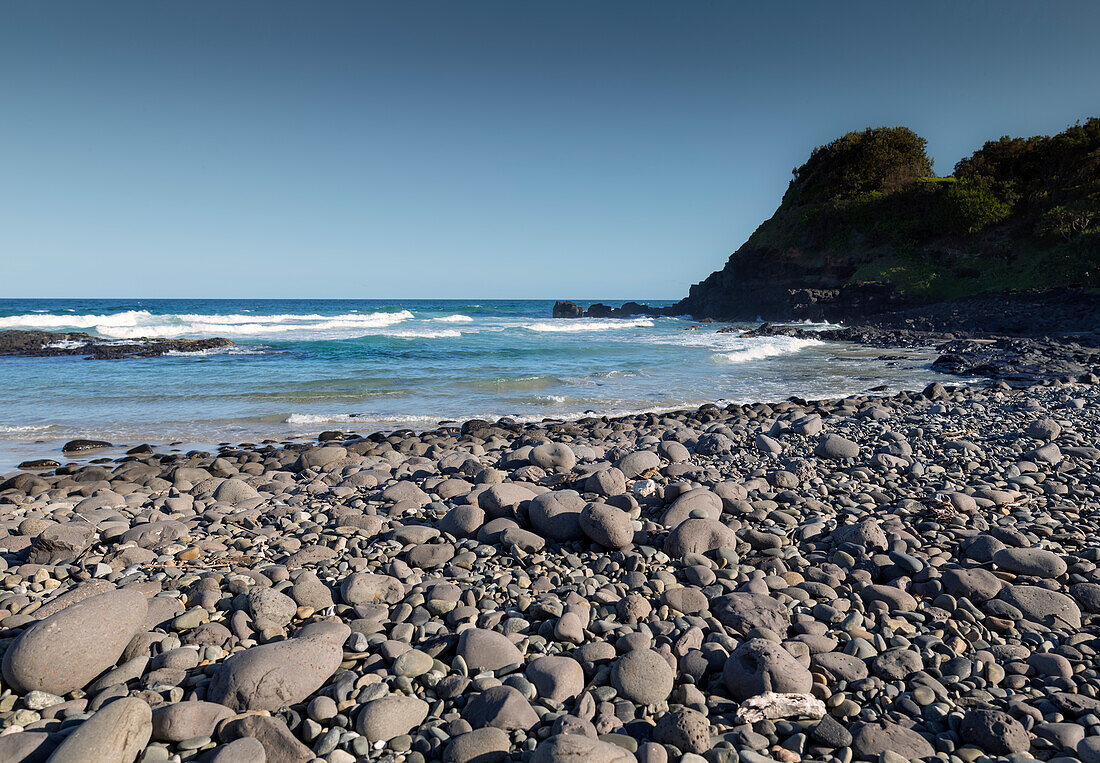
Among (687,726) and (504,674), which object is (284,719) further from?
(687,726)

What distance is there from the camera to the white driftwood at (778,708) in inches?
84.8

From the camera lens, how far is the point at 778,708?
216 cm

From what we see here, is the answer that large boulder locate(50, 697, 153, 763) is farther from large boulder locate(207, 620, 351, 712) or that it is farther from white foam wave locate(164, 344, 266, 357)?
white foam wave locate(164, 344, 266, 357)

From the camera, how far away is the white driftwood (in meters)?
2.15

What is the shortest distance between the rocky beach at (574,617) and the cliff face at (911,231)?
29818 millimetres

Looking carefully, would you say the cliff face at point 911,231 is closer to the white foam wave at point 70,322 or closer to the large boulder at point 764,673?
the large boulder at point 764,673

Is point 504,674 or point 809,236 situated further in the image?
point 809,236

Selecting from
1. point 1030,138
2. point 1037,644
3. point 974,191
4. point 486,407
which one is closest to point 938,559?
Answer: point 1037,644

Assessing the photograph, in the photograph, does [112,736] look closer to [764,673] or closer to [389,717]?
[389,717]

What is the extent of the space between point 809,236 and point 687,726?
43.9 metres

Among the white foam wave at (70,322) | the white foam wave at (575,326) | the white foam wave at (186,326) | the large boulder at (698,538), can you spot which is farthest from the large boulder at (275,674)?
the white foam wave at (70,322)

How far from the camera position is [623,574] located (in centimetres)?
335

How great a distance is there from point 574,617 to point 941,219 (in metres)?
41.6

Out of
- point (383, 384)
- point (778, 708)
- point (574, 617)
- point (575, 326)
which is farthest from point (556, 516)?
point (575, 326)
